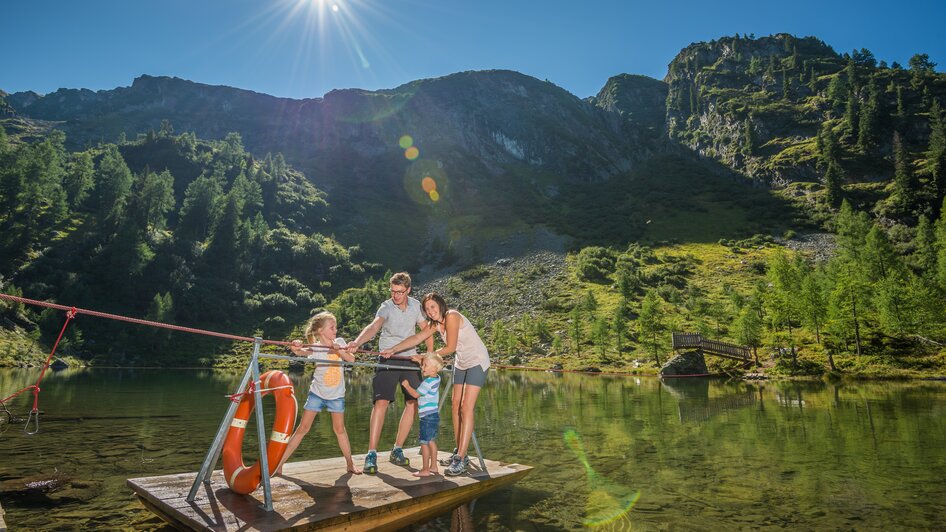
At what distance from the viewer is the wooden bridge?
46250mm

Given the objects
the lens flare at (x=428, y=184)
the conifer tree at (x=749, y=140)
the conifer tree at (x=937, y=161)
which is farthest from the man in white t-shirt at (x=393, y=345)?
the conifer tree at (x=749, y=140)

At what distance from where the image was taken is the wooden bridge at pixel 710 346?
46.2m

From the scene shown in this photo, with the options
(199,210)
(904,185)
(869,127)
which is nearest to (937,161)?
(904,185)

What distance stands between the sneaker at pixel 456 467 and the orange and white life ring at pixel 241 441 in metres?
3.01

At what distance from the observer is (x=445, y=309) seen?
7973 mm

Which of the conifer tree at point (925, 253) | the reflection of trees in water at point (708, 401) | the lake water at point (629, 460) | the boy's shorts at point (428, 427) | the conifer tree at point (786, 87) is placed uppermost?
the conifer tree at point (786, 87)

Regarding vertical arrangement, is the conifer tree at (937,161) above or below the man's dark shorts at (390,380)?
above

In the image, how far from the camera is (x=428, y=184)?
7628 inches

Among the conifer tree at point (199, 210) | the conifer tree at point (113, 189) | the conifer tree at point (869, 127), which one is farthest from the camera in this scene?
the conifer tree at point (869, 127)

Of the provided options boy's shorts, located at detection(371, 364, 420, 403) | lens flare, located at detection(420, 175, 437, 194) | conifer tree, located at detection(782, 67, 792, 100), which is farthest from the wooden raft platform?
conifer tree, located at detection(782, 67, 792, 100)

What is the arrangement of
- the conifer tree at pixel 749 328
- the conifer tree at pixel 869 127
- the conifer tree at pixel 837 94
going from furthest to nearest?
the conifer tree at pixel 837 94, the conifer tree at pixel 869 127, the conifer tree at pixel 749 328

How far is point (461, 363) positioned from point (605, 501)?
3.57 meters

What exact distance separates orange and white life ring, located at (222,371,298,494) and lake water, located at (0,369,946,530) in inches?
76.0

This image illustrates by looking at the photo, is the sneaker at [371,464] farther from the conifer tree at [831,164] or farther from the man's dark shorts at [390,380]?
the conifer tree at [831,164]
